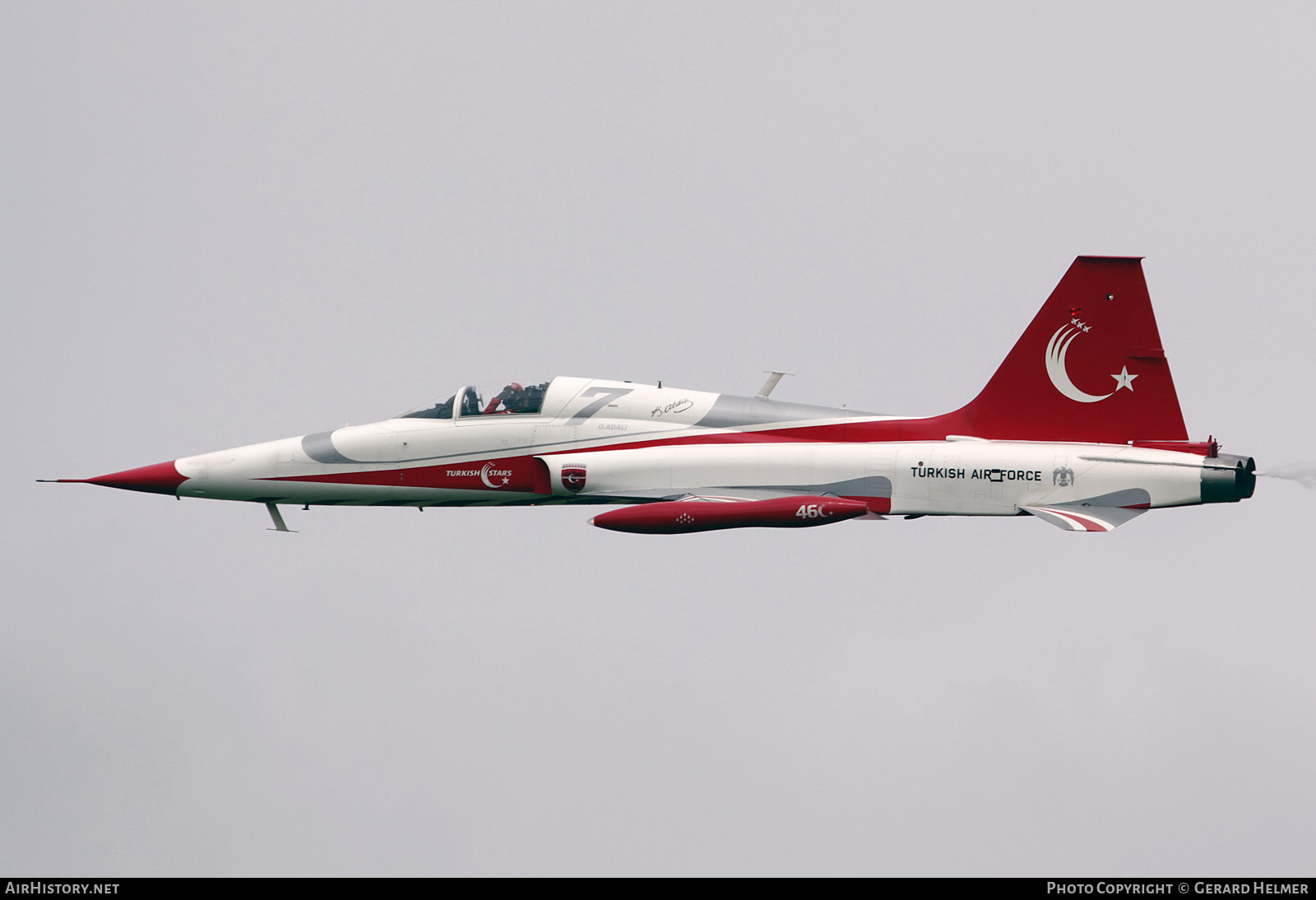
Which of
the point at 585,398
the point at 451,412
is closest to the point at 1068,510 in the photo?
the point at 585,398

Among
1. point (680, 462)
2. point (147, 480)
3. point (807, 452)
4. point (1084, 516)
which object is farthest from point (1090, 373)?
point (147, 480)

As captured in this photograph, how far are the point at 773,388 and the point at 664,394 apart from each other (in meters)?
1.65

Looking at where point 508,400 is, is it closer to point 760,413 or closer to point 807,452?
point 760,413

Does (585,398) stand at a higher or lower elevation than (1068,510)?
higher

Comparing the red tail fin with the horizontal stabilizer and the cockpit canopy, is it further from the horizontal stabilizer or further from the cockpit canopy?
the cockpit canopy

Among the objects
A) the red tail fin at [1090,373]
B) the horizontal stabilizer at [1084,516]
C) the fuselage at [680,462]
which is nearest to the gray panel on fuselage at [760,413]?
the fuselage at [680,462]

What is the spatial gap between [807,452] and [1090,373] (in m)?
4.25

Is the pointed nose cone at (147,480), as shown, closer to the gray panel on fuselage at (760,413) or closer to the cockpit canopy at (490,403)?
the cockpit canopy at (490,403)

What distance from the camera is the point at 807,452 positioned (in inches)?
1297

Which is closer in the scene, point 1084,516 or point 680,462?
point 1084,516

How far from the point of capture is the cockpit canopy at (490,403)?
34562 mm

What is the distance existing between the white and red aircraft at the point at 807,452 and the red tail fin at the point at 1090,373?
2 centimetres

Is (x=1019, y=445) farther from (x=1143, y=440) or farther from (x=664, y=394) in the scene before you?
(x=664, y=394)
